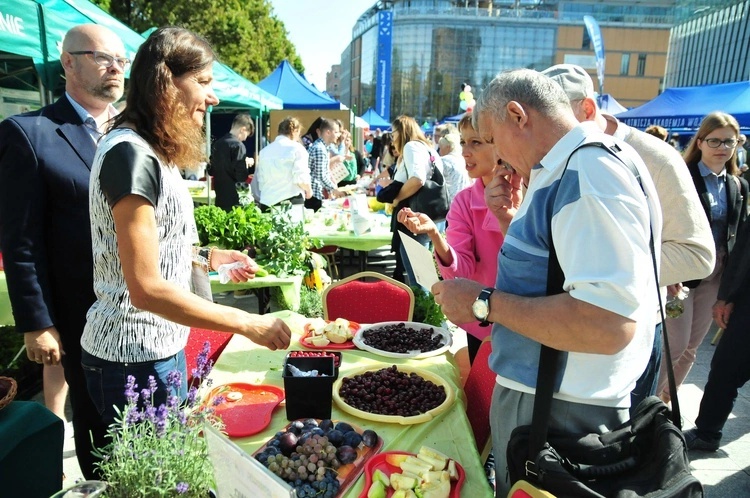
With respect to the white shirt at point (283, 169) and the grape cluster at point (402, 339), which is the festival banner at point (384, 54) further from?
the grape cluster at point (402, 339)

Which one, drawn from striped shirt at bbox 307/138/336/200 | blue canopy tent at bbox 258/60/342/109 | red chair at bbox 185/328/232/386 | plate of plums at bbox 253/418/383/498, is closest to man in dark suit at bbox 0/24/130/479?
red chair at bbox 185/328/232/386

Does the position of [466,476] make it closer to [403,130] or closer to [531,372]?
[531,372]

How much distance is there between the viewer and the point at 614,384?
46.1 inches

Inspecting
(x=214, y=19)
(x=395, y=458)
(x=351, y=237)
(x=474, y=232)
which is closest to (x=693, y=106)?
(x=351, y=237)

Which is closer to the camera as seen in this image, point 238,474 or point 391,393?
point 238,474

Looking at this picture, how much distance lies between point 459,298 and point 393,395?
0.64 m

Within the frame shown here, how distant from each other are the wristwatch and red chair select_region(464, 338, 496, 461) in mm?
778

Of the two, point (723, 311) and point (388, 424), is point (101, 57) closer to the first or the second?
point (388, 424)

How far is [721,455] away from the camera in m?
2.96

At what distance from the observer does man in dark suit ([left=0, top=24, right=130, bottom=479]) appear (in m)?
1.89

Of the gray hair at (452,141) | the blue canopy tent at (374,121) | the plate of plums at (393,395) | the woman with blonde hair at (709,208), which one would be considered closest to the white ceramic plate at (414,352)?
the plate of plums at (393,395)

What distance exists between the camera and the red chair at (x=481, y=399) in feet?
6.40

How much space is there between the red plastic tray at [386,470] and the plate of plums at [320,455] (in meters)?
0.05

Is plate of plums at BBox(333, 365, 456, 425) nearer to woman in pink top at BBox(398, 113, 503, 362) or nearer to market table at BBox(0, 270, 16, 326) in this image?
woman in pink top at BBox(398, 113, 503, 362)
